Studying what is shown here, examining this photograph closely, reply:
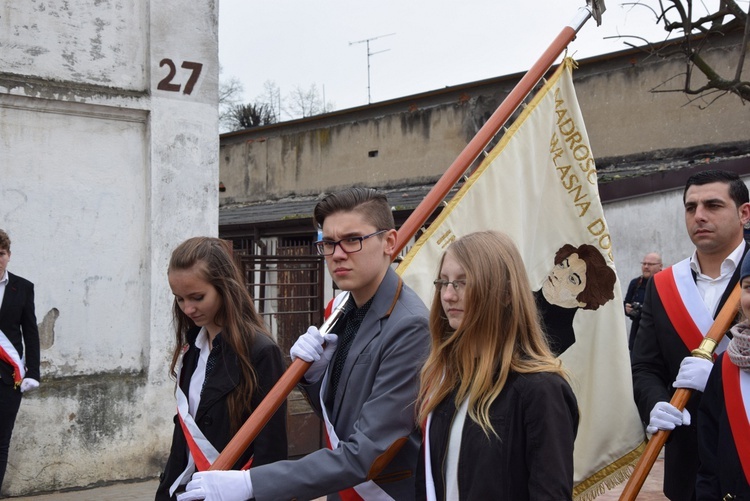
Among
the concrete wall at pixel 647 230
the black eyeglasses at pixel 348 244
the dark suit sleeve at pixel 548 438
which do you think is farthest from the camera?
the concrete wall at pixel 647 230

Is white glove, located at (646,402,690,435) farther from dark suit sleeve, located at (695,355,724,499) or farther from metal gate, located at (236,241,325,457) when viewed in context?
metal gate, located at (236,241,325,457)

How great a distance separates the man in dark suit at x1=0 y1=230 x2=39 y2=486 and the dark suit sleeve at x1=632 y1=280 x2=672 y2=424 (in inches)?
170

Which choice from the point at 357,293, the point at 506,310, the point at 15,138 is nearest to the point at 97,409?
the point at 15,138

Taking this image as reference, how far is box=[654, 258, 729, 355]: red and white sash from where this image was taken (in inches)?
143

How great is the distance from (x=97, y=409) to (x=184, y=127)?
252 centimetres

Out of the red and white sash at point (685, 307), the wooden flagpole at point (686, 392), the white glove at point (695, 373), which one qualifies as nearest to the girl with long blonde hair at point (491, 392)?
the wooden flagpole at point (686, 392)

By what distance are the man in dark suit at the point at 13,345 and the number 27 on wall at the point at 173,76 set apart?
7.39 ft

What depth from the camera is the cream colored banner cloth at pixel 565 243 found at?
157 inches

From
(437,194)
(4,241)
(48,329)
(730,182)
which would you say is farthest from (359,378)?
(48,329)

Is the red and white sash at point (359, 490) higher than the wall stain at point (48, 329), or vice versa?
the wall stain at point (48, 329)

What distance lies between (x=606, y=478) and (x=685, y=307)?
0.85 meters

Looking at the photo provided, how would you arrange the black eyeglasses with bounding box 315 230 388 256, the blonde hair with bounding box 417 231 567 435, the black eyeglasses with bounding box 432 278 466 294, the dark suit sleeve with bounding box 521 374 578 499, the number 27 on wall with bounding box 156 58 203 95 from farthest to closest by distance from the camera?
the number 27 on wall with bounding box 156 58 203 95, the black eyeglasses with bounding box 315 230 388 256, the black eyeglasses with bounding box 432 278 466 294, the blonde hair with bounding box 417 231 567 435, the dark suit sleeve with bounding box 521 374 578 499

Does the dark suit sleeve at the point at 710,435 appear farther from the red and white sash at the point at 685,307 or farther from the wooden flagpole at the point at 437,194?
the wooden flagpole at the point at 437,194

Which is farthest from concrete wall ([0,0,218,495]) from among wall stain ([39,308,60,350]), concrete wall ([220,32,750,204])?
concrete wall ([220,32,750,204])
